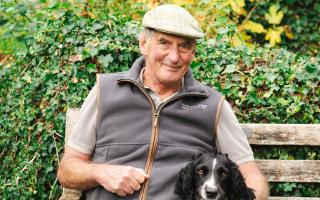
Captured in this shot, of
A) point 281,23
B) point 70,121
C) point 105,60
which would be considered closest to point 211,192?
point 70,121

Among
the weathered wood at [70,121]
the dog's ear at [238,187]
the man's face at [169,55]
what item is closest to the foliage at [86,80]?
the weathered wood at [70,121]

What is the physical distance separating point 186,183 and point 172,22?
0.94m

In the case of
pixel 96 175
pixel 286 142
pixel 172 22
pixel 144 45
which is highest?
pixel 172 22

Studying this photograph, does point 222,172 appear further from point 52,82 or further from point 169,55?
point 52,82

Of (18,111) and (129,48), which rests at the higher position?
(129,48)

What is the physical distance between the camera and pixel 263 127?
4.30m

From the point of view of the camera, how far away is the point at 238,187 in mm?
3594

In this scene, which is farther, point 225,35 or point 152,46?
point 225,35

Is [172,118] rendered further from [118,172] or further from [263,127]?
[263,127]

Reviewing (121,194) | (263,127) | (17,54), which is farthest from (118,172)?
(17,54)

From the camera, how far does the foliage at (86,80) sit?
15.4ft

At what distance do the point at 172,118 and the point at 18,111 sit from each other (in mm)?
1551

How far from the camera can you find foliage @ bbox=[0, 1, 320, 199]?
4.69 m

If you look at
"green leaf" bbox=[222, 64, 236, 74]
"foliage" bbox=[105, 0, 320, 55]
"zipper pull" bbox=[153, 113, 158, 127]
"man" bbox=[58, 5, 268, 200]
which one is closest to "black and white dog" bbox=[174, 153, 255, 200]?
"man" bbox=[58, 5, 268, 200]
